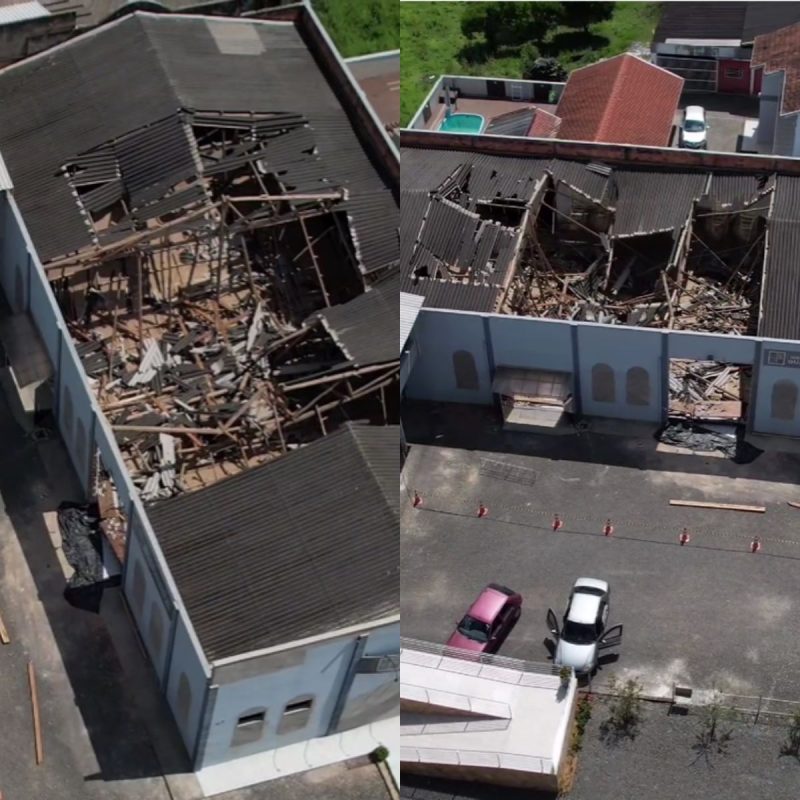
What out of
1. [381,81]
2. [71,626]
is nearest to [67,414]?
[71,626]

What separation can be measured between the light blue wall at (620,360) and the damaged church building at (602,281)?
0.03 meters

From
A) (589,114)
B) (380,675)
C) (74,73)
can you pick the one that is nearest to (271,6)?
(74,73)

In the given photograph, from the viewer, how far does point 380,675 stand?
821 inches

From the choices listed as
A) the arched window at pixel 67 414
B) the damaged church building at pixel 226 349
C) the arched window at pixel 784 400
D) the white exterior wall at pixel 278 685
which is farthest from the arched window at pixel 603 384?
the arched window at pixel 67 414

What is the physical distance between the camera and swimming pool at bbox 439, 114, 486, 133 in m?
37.4

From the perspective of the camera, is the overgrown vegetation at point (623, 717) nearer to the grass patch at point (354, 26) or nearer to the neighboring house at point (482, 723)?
the neighboring house at point (482, 723)

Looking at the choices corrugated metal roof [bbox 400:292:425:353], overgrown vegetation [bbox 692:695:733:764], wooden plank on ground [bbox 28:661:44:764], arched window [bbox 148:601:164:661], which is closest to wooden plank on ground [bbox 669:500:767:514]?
overgrown vegetation [bbox 692:695:733:764]

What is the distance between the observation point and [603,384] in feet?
92.0

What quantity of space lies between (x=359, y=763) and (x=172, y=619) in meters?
4.26

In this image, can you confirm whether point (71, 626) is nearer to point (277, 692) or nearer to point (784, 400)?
point (277, 692)

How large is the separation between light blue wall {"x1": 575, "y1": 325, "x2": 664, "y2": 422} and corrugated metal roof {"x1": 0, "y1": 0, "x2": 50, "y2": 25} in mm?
16189

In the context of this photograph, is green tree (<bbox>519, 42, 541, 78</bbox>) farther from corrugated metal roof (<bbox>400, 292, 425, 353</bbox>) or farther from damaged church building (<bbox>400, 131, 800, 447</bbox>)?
corrugated metal roof (<bbox>400, 292, 425, 353</bbox>)

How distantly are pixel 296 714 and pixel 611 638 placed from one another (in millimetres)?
6364

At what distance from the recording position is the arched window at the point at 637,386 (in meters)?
27.7
